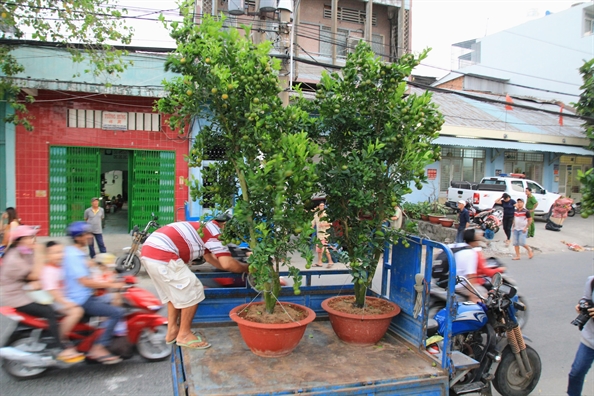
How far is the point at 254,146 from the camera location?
11.5 ft

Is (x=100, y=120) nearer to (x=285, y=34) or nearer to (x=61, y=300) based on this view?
(x=285, y=34)

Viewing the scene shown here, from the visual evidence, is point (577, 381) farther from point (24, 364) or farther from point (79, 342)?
point (24, 364)

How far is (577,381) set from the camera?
3.88 m

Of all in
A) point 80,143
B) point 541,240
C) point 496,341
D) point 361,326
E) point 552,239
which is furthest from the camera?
point 552,239

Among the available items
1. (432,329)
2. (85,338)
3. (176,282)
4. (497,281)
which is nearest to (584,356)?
(497,281)

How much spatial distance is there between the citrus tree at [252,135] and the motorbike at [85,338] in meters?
1.89

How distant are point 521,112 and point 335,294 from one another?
75.8 ft

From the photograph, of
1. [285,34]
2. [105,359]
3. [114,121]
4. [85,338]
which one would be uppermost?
[285,34]

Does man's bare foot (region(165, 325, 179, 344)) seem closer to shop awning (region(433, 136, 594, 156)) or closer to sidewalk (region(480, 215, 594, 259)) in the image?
sidewalk (region(480, 215, 594, 259))

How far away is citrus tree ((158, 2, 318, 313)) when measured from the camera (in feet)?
10.7

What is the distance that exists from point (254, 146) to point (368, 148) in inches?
35.7

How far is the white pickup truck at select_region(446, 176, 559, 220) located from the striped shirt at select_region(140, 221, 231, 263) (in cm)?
1339

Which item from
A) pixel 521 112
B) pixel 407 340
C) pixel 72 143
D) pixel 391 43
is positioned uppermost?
pixel 391 43

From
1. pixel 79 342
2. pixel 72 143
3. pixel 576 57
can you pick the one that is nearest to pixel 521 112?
pixel 576 57
